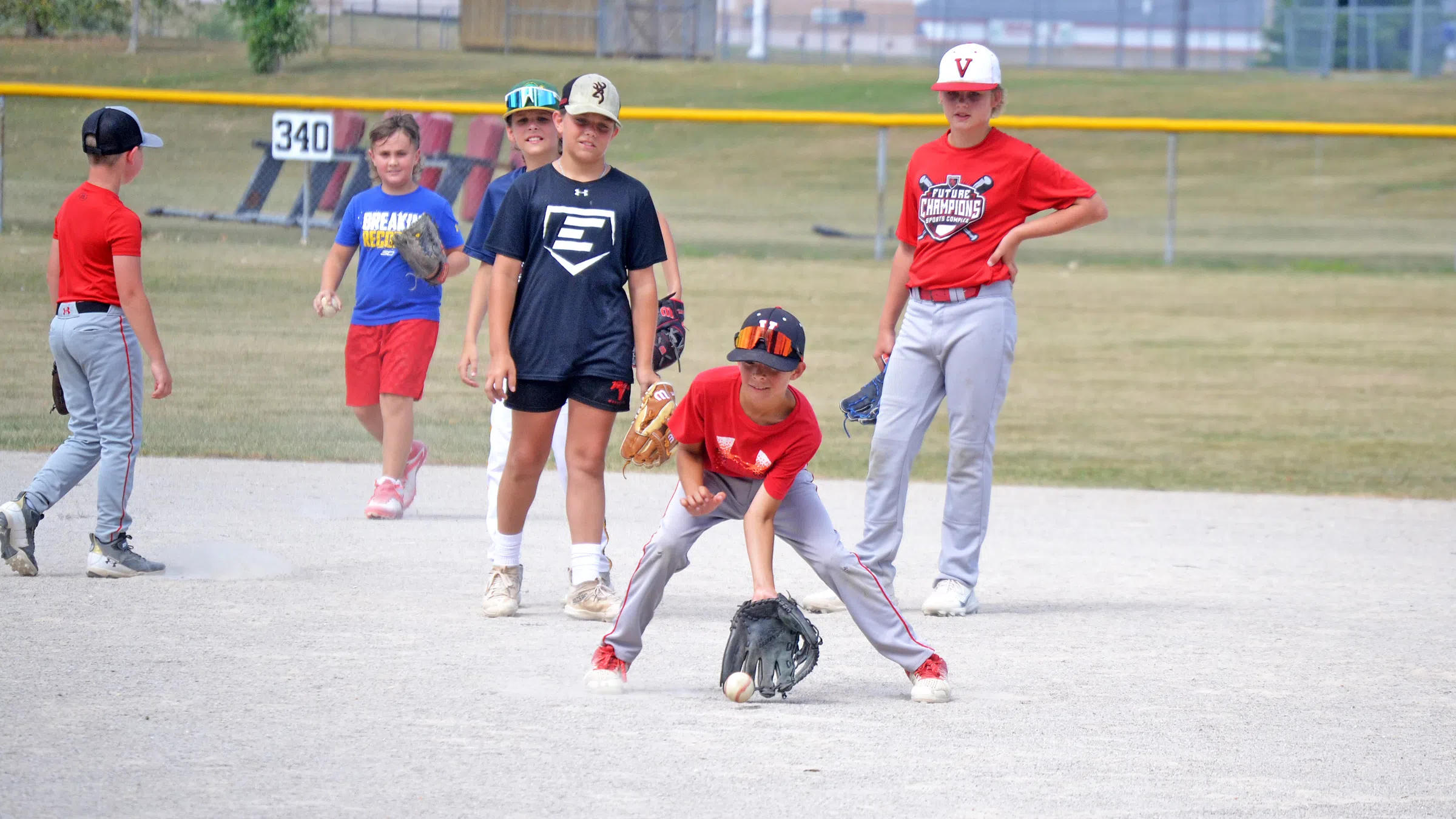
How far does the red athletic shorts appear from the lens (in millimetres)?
7715

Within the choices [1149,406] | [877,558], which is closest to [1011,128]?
[1149,406]

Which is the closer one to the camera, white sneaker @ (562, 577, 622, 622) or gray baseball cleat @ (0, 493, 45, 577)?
white sneaker @ (562, 577, 622, 622)

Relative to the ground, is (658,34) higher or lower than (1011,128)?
higher

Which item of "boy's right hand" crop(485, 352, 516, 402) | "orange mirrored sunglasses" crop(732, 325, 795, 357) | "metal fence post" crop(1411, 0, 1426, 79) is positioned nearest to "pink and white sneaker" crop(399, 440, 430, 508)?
"boy's right hand" crop(485, 352, 516, 402)

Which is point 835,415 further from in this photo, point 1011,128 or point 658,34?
point 658,34

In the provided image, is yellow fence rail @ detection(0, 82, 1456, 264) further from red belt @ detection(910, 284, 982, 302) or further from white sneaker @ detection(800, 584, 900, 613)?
white sneaker @ detection(800, 584, 900, 613)

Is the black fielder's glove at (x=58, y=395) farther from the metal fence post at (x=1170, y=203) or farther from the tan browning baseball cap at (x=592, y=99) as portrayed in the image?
the metal fence post at (x=1170, y=203)

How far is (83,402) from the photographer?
6066 millimetres

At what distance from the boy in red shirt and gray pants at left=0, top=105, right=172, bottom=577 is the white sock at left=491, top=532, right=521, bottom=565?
1356 mm

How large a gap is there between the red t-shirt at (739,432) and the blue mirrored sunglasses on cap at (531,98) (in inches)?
72.1

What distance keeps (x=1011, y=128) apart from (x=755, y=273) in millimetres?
3659

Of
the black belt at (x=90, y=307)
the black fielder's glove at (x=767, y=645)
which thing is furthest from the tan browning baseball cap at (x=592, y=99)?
the black belt at (x=90, y=307)

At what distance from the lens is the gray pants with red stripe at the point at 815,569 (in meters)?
4.73

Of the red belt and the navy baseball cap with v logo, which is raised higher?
the navy baseball cap with v logo
